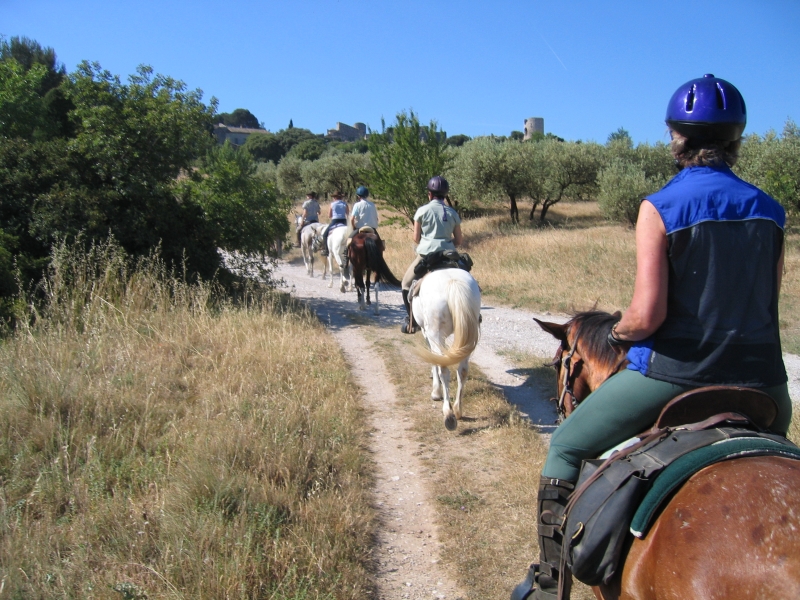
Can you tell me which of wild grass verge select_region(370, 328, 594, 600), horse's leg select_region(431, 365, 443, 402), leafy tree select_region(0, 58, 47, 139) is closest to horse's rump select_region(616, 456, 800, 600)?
wild grass verge select_region(370, 328, 594, 600)

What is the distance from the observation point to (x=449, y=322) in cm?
601

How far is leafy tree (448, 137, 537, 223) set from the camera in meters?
28.3

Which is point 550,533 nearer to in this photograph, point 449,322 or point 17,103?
point 449,322

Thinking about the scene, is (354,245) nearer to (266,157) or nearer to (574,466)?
(574,466)

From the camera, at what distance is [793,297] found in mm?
11734

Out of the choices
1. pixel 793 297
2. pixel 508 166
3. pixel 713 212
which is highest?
pixel 508 166

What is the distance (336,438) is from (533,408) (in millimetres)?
2508

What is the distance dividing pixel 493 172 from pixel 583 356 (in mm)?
26428

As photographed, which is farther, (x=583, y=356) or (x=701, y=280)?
(x=583, y=356)

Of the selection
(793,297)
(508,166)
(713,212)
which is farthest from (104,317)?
(508,166)

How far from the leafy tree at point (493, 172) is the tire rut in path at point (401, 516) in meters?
23.0

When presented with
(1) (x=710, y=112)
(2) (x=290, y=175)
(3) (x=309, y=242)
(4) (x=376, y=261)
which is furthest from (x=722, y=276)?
(2) (x=290, y=175)

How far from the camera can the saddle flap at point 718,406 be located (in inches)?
82.0

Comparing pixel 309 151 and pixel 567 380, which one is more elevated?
pixel 309 151
